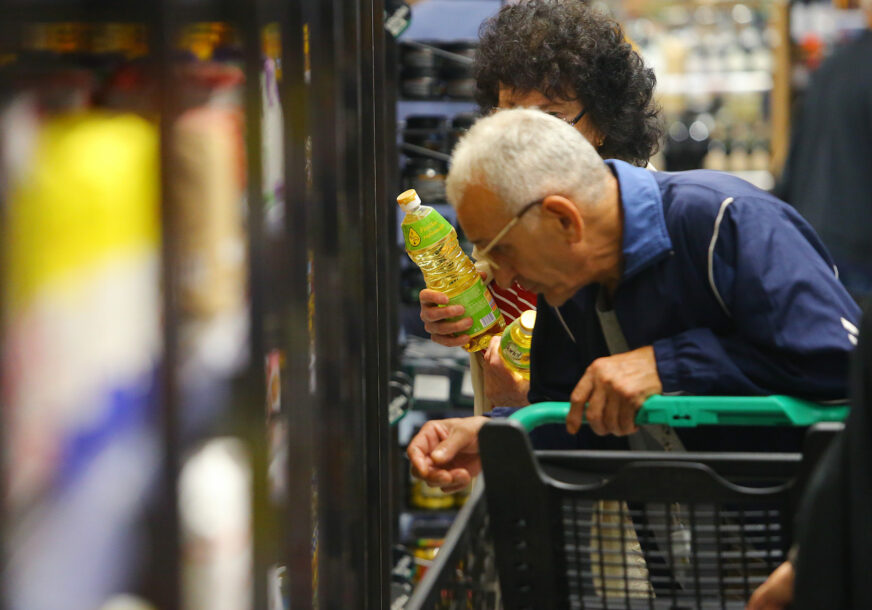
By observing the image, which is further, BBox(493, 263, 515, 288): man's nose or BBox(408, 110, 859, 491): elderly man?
BBox(493, 263, 515, 288): man's nose

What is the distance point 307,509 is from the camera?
3.38 ft

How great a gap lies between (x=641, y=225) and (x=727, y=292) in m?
0.15

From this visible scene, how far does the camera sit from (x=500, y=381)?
6.82 ft

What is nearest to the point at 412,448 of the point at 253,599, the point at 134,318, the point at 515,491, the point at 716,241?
the point at 515,491

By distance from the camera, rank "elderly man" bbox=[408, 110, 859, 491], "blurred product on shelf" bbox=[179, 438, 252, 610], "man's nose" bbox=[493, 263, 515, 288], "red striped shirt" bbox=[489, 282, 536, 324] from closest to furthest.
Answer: "blurred product on shelf" bbox=[179, 438, 252, 610] < "elderly man" bbox=[408, 110, 859, 491] < "man's nose" bbox=[493, 263, 515, 288] < "red striped shirt" bbox=[489, 282, 536, 324]

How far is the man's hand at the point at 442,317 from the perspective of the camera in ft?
6.51

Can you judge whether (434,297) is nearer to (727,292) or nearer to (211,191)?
(727,292)

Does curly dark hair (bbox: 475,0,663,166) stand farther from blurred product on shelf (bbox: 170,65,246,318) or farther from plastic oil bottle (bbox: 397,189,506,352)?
blurred product on shelf (bbox: 170,65,246,318)

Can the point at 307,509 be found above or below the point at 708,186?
below

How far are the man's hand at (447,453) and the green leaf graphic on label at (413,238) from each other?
38 centimetres

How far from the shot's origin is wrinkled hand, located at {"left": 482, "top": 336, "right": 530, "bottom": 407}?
80.5 inches

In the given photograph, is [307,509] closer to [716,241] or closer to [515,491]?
[515,491]

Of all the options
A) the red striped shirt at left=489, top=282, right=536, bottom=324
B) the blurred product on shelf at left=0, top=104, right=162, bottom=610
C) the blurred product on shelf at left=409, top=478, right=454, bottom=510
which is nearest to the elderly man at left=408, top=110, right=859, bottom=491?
the red striped shirt at left=489, top=282, right=536, bottom=324

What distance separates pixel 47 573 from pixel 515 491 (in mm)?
758
